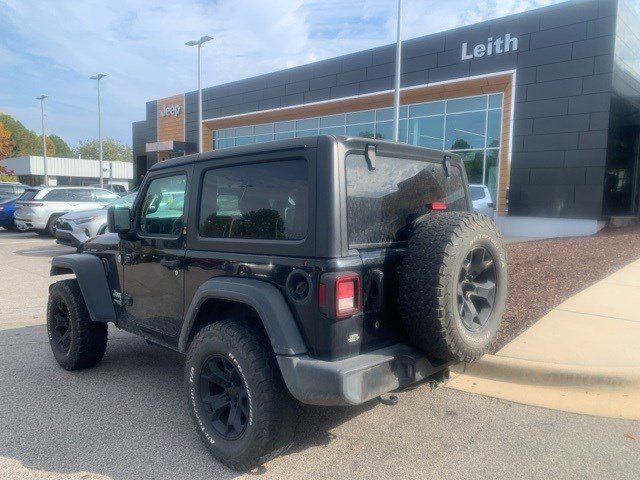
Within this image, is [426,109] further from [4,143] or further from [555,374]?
[4,143]

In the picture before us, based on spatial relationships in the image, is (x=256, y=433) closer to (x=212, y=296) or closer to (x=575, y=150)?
(x=212, y=296)

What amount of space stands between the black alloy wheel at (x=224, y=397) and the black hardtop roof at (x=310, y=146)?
1.27m

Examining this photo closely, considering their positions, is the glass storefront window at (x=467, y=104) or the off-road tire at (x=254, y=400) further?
the glass storefront window at (x=467, y=104)

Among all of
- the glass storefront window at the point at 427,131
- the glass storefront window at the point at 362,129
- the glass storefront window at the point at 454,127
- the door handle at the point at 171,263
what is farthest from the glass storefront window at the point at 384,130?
the door handle at the point at 171,263

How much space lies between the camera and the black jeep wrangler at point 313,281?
2645mm

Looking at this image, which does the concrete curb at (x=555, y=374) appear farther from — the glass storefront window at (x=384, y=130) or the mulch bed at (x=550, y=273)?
the glass storefront window at (x=384, y=130)

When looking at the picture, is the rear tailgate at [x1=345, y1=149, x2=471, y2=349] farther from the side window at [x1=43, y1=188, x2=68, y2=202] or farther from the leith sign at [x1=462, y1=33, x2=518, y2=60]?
the leith sign at [x1=462, y1=33, x2=518, y2=60]

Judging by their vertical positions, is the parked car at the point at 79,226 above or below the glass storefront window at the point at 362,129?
below

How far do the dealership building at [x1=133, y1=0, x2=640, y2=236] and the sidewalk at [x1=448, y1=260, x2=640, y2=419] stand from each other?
12747mm

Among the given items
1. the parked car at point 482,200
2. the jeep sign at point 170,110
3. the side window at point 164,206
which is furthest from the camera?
the jeep sign at point 170,110

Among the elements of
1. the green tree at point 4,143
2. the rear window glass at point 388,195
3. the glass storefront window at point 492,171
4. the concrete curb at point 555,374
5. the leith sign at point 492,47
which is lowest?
the concrete curb at point 555,374

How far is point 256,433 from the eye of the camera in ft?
8.98

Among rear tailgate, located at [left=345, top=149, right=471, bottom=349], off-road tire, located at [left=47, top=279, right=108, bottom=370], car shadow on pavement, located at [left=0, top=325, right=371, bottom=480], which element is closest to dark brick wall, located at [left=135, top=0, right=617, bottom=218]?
rear tailgate, located at [left=345, top=149, right=471, bottom=349]

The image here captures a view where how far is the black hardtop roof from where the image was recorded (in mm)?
2777
